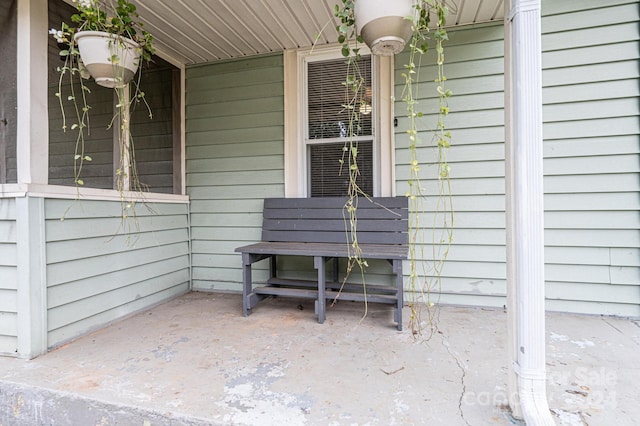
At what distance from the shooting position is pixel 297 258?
3.07 metres

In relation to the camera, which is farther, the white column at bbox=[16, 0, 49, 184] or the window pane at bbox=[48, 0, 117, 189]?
the window pane at bbox=[48, 0, 117, 189]

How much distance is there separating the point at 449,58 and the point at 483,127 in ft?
2.19

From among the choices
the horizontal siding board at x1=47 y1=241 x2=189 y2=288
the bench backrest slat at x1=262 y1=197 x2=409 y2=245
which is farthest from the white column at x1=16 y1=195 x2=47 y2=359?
the bench backrest slat at x1=262 y1=197 x2=409 y2=245

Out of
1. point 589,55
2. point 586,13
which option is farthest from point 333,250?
point 586,13

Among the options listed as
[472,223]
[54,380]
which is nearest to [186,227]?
[54,380]

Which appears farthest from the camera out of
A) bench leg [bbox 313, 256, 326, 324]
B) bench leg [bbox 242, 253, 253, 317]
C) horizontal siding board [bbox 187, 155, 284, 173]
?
horizontal siding board [bbox 187, 155, 284, 173]

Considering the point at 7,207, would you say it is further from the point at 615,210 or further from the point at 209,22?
the point at 615,210

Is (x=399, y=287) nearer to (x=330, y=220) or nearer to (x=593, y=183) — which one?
(x=330, y=220)

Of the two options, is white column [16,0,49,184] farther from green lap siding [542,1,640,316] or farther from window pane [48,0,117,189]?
green lap siding [542,1,640,316]

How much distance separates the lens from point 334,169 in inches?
120

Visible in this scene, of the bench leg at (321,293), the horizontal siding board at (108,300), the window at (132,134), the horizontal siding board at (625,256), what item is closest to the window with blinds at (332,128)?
the bench leg at (321,293)

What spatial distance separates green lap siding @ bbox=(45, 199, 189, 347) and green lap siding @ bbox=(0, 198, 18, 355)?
0.16 m

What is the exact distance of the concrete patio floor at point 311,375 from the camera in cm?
135

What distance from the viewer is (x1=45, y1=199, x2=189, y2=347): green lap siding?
2023 millimetres
